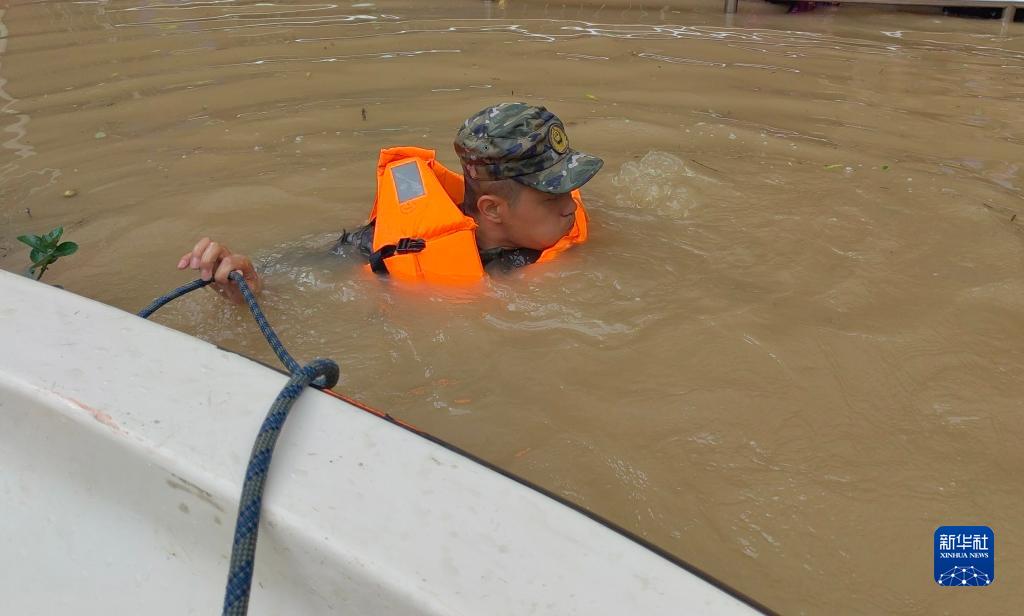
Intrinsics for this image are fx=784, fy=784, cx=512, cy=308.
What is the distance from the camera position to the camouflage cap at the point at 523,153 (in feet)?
8.39

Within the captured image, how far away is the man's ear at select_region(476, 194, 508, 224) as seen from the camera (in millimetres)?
2676

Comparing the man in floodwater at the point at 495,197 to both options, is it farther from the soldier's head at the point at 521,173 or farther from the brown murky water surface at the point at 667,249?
the brown murky water surface at the point at 667,249

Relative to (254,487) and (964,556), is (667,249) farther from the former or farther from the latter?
(254,487)

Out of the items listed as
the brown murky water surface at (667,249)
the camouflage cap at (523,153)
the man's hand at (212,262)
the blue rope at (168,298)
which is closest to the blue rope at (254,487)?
the blue rope at (168,298)

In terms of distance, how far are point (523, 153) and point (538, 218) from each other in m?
0.25

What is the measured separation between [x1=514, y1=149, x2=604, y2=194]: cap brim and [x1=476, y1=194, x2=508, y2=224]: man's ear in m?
0.11

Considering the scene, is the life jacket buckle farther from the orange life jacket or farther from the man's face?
the man's face

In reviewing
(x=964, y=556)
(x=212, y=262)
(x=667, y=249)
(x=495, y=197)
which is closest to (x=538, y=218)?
(x=495, y=197)

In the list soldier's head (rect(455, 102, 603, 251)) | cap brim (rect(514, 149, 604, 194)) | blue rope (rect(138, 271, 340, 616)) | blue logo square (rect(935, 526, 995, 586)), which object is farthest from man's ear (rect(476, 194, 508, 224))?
blue logo square (rect(935, 526, 995, 586))

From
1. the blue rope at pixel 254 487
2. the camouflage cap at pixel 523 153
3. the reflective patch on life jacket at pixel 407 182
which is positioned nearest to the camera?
the blue rope at pixel 254 487

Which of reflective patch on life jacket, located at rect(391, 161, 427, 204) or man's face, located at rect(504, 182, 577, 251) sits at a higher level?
reflective patch on life jacket, located at rect(391, 161, 427, 204)

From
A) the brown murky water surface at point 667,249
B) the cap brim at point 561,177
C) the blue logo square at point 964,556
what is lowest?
the blue logo square at point 964,556

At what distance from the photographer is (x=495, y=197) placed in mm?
2672

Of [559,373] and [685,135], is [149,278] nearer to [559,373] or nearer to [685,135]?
[559,373]
